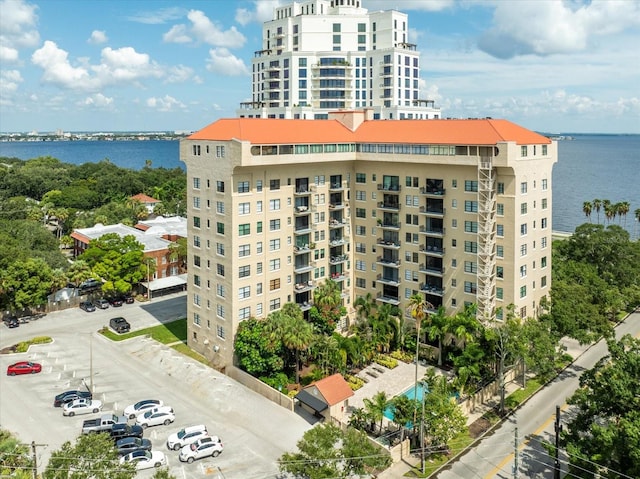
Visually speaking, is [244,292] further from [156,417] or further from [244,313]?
[156,417]

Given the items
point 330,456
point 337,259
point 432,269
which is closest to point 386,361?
point 432,269

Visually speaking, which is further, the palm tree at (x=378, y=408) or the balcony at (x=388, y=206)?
the balcony at (x=388, y=206)

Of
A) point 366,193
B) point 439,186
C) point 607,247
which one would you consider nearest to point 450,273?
point 439,186

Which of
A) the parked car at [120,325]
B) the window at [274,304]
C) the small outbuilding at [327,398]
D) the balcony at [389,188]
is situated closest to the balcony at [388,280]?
the balcony at [389,188]

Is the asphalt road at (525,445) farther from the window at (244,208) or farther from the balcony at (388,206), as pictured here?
the window at (244,208)

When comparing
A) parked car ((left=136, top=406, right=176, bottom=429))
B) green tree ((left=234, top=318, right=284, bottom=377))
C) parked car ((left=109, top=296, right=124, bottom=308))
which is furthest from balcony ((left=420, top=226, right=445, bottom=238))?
parked car ((left=109, top=296, right=124, bottom=308))

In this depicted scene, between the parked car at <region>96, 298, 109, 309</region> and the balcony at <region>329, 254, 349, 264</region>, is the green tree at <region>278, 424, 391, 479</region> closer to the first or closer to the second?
the balcony at <region>329, 254, 349, 264</region>

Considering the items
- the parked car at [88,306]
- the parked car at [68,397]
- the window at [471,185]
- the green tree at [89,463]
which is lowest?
the parked car at [68,397]

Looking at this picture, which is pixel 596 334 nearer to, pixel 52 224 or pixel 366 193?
pixel 366 193
